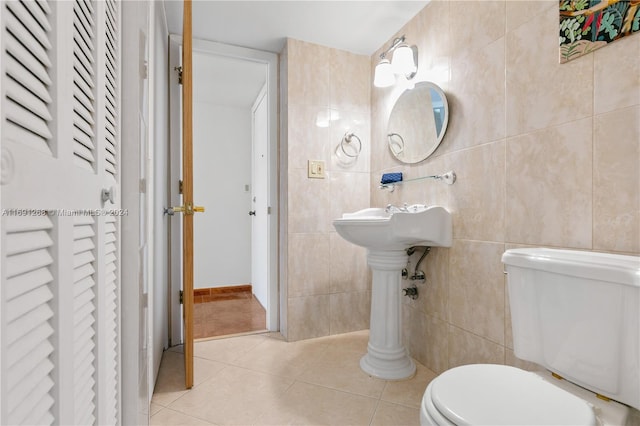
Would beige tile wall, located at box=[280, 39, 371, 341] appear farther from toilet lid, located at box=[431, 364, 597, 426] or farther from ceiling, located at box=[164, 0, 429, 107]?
toilet lid, located at box=[431, 364, 597, 426]

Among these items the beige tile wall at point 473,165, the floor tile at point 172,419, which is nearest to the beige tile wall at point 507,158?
the beige tile wall at point 473,165

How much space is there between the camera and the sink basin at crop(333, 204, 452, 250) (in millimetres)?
1556

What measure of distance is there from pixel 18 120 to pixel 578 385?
55.3 inches

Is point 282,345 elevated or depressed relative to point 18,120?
depressed

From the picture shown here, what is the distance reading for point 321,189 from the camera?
2.22m

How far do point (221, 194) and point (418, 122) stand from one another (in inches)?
93.4

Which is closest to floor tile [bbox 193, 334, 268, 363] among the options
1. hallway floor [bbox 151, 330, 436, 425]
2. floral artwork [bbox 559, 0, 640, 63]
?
hallway floor [bbox 151, 330, 436, 425]

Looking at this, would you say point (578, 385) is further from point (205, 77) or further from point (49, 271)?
point (205, 77)

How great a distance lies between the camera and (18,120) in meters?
0.38

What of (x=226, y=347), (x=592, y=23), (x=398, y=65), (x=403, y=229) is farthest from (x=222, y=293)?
(x=592, y=23)

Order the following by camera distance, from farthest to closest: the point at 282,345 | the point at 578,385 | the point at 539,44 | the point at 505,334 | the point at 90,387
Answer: the point at 282,345 → the point at 505,334 → the point at 539,44 → the point at 578,385 → the point at 90,387

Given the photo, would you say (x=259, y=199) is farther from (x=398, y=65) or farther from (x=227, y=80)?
(x=398, y=65)

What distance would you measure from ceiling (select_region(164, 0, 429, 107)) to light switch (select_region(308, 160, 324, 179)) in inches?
32.9

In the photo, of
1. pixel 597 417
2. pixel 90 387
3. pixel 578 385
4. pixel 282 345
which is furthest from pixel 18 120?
pixel 282 345
